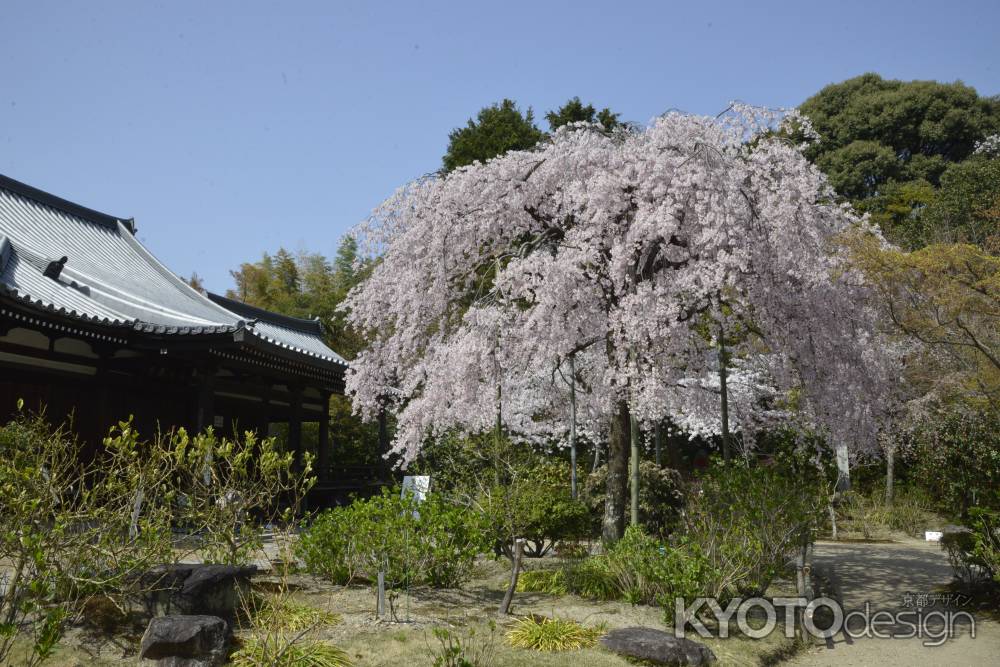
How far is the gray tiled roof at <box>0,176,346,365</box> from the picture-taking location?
11.7 metres

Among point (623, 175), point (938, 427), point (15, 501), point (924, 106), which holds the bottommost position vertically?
point (15, 501)

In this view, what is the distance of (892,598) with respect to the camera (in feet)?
33.4

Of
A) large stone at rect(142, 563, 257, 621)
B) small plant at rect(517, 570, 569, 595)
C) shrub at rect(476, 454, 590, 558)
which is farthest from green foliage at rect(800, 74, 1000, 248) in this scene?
large stone at rect(142, 563, 257, 621)

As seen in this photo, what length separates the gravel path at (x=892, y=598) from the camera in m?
7.40

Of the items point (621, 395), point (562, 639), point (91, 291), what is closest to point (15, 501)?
point (562, 639)

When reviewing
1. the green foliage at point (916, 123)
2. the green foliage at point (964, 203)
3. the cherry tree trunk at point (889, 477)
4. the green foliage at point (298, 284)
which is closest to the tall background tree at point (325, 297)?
the green foliage at point (298, 284)

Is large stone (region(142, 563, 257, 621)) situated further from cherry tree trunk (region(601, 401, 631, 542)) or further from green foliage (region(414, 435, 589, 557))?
cherry tree trunk (region(601, 401, 631, 542))

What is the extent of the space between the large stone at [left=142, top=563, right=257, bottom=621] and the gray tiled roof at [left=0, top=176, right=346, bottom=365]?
537 cm

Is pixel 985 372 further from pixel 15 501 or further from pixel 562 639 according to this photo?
pixel 15 501

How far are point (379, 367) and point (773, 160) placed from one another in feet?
22.1

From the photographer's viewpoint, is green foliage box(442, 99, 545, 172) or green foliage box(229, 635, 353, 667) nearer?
green foliage box(229, 635, 353, 667)

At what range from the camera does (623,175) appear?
10.2 metres

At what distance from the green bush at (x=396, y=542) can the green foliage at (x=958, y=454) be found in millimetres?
10651

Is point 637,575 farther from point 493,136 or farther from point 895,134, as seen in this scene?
point 895,134
